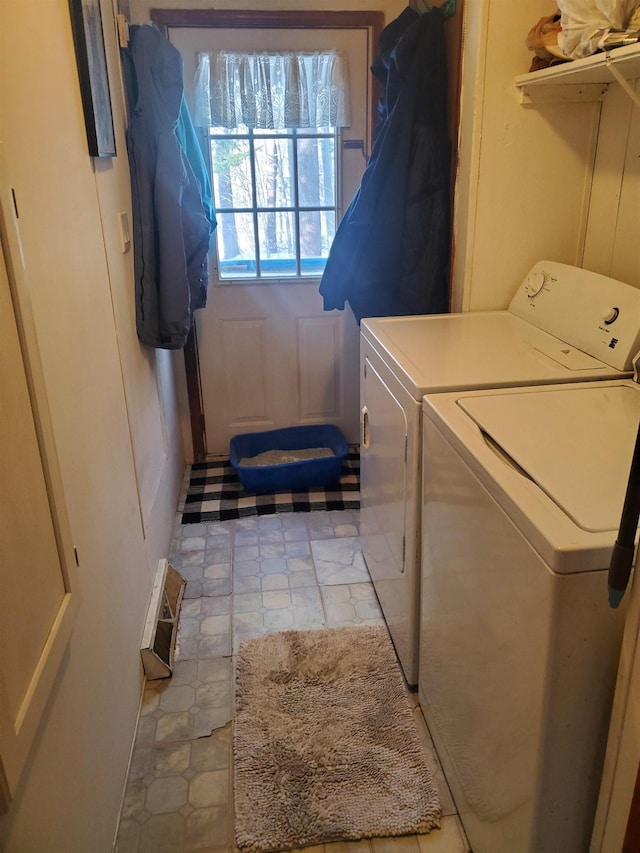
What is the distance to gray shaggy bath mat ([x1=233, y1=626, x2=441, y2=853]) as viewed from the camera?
4.91ft

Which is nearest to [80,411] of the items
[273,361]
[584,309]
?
→ [584,309]

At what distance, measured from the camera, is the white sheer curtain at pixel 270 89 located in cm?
263

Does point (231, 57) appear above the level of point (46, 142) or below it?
above

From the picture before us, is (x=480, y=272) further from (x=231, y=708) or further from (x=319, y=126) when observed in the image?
(x=231, y=708)

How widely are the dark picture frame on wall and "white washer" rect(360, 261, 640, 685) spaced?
92cm

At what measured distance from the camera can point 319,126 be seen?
2748mm

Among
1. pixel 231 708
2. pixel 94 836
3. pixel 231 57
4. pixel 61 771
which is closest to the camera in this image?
pixel 61 771

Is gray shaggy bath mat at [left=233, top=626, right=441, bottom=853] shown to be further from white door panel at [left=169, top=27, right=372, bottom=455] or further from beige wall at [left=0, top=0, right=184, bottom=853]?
white door panel at [left=169, top=27, right=372, bottom=455]

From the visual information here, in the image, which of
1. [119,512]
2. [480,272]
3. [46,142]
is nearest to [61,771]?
[119,512]

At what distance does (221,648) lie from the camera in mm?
2033

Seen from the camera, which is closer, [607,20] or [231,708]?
[607,20]

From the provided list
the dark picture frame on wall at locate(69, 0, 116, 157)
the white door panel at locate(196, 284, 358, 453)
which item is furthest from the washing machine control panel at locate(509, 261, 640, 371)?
the dark picture frame on wall at locate(69, 0, 116, 157)

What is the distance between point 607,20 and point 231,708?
6.44 ft

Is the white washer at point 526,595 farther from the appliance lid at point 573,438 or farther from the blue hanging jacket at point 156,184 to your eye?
the blue hanging jacket at point 156,184
